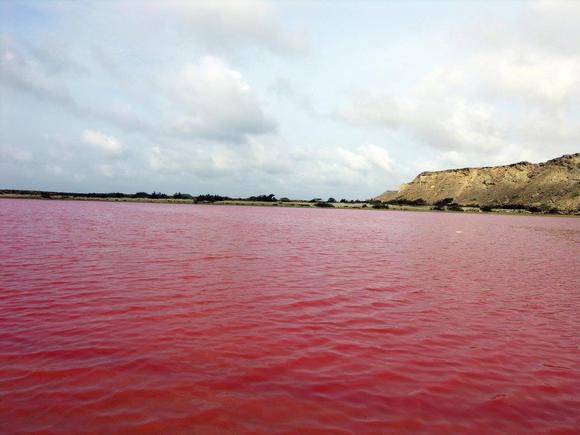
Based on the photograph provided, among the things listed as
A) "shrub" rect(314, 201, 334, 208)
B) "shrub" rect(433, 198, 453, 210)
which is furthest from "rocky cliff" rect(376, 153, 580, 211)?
"shrub" rect(314, 201, 334, 208)

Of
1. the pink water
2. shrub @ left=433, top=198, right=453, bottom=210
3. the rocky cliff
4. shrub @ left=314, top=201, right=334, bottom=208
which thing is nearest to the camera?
the pink water

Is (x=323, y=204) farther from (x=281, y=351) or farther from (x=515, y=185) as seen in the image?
(x=281, y=351)

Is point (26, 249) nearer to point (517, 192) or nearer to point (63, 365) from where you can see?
point (63, 365)

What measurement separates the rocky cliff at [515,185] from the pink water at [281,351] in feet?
450

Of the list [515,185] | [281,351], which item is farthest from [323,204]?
[281,351]

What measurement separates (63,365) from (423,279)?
13.9 metres

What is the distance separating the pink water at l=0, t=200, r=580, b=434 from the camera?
577 centimetres

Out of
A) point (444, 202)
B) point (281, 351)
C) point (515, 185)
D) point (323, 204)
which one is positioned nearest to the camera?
point (281, 351)

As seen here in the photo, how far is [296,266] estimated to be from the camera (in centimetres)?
1864

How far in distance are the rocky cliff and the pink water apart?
137 metres

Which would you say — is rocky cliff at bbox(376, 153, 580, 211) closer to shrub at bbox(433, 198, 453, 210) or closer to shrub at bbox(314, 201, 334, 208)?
shrub at bbox(433, 198, 453, 210)

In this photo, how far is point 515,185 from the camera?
15862 centimetres

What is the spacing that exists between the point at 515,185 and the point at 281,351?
7042 inches

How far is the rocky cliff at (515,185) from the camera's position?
A: 132 metres
